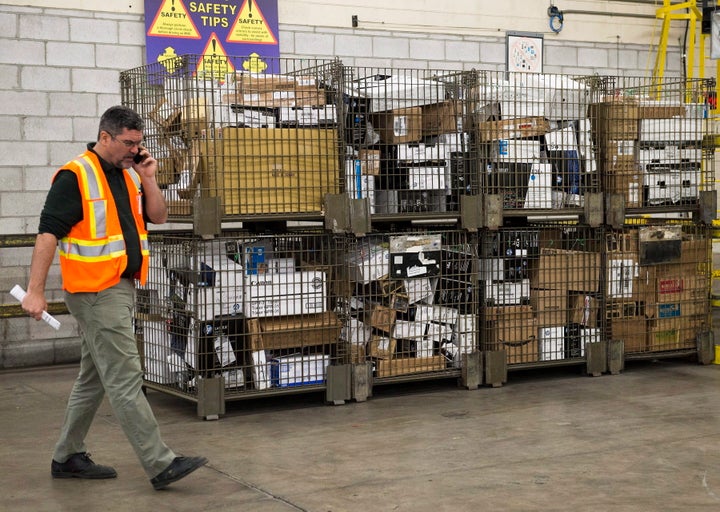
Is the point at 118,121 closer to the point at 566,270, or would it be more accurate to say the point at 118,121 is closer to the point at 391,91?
the point at 391,91

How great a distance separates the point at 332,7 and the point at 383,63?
82 centimetres

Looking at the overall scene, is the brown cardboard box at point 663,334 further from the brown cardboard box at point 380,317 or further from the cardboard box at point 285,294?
the cardboard box at point 285,294

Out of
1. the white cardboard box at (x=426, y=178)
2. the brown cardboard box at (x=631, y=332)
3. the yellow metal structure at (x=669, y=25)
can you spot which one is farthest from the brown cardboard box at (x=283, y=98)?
the yellow metal structure at (x=669, y=25)

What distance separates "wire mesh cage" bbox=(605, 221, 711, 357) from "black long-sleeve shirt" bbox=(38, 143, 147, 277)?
4.53 metres

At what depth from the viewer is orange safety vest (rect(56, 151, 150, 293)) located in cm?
518

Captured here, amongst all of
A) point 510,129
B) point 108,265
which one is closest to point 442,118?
point 510,129

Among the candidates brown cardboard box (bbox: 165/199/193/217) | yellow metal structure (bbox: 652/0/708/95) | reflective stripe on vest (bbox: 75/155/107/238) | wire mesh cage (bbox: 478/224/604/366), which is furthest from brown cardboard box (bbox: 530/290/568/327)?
yellow metal structure (bbox: 652/0/708/95)

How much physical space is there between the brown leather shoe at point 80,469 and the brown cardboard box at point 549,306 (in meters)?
3.95

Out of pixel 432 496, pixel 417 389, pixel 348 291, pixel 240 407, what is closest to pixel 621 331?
pixel 417 389

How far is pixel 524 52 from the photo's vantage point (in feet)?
38.0

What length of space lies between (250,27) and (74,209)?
536 centimetres

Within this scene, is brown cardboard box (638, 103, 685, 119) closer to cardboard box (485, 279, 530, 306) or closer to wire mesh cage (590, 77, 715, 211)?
wire mesh cage (590, 77, 715, 211)

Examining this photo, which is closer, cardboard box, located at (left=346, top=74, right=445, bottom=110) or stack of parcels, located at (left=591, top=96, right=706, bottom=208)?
cardboard box, located at (left=346, top=74, right=445, bottom=110)

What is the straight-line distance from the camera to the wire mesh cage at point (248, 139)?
695 cm
